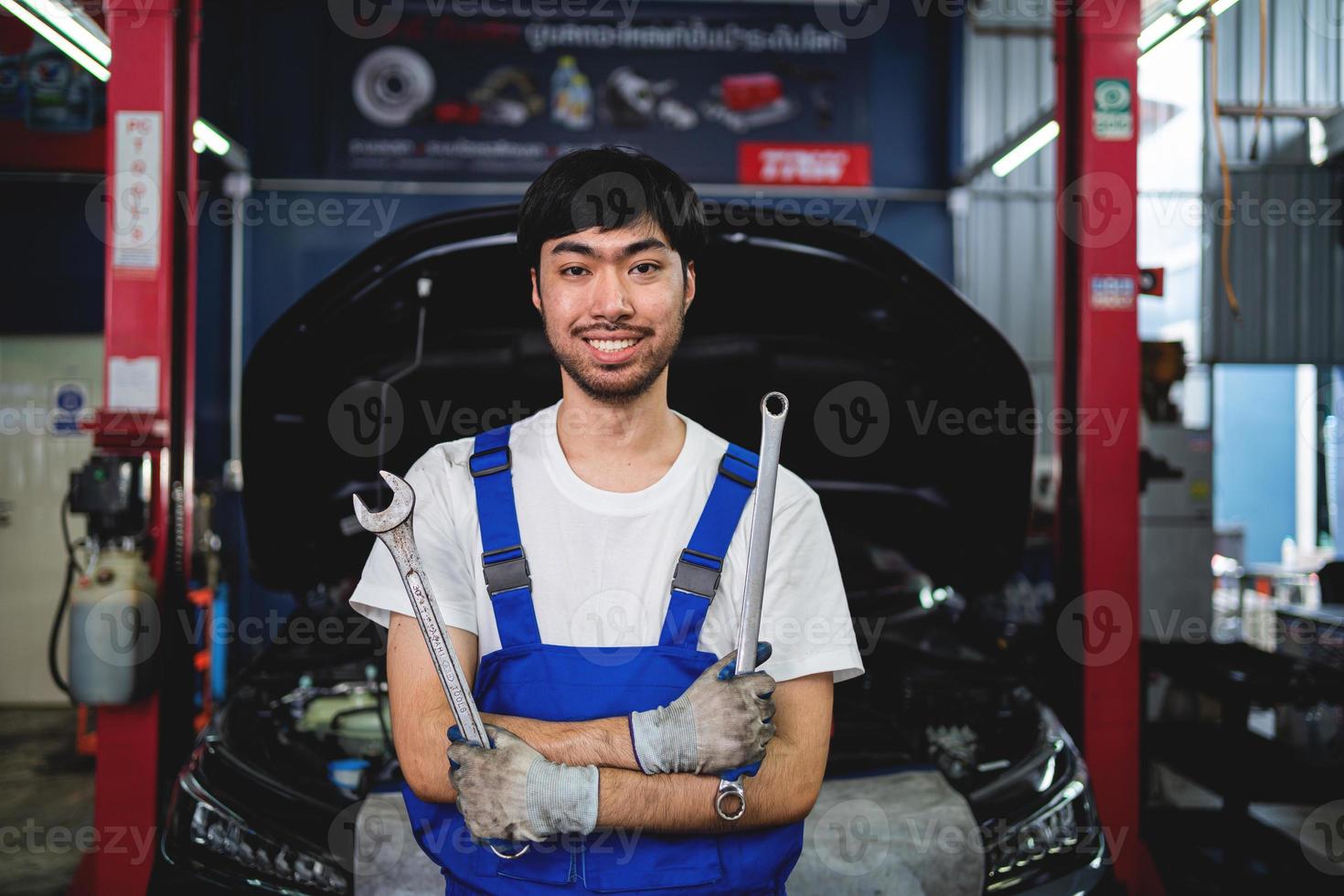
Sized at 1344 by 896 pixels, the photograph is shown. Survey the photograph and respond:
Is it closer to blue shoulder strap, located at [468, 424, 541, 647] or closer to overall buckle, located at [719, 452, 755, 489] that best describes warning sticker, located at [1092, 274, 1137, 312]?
overall buckle, located at [719, 452, 755, 489]

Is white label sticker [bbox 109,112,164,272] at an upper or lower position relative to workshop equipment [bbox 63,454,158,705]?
upper

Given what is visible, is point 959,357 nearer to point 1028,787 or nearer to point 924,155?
point 1028,787

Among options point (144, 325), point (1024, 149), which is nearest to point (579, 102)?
point (1024, 149)

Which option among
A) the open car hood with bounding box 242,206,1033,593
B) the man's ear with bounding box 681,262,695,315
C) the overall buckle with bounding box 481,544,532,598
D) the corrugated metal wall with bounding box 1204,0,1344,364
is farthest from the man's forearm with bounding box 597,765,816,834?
the corrugated metal wall with bounding box 1204,0,1344,364

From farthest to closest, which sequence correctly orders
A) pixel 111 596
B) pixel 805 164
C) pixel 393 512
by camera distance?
pixel 805 164 < pixel 111 596 < pixel 393 512

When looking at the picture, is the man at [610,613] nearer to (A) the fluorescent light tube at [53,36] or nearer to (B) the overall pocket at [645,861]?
(B) the overall pocket at [645,861]

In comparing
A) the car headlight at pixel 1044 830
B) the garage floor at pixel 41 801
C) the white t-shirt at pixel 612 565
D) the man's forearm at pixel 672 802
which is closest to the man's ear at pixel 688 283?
the white t-shirt at pixel 612 565

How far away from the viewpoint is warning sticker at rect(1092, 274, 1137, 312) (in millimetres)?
2662

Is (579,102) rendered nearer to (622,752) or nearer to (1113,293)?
(1113,293)

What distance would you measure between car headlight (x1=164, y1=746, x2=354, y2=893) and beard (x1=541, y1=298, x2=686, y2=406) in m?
0.88

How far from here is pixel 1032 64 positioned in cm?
695

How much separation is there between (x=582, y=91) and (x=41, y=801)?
15.9 ft

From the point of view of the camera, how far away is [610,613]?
4.08 feet

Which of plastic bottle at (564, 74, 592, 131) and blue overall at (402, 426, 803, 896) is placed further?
plastic bottle at (564, 74, 592, 131)
